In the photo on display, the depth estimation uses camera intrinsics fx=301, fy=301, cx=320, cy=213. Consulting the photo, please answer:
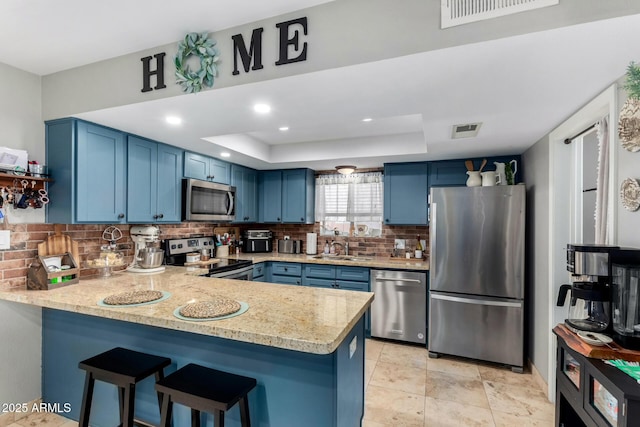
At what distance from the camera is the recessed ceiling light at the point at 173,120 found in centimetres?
221

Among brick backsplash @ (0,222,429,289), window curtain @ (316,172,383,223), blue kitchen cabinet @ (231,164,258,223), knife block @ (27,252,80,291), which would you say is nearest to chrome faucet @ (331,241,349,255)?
brick backsplash @ (0,222,429,289)

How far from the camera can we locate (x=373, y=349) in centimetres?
335

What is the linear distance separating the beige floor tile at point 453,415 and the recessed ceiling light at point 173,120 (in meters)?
2.83

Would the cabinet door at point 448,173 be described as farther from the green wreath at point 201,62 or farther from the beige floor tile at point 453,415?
the green wreath at point 201,62

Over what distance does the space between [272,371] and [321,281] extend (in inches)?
90.1

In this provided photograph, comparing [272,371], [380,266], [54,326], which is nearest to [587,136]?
[380,266]

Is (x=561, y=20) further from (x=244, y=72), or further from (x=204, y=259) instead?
(x=204, y=259)

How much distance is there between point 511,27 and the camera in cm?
119

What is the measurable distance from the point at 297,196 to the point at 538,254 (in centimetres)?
290

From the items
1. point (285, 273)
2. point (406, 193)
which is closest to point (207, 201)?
point (285, 273)

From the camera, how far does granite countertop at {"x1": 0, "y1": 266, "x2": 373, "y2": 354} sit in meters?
1.33

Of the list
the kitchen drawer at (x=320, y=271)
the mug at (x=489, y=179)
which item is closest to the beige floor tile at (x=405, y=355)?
the kitchen drawer at (x=320, y=271)

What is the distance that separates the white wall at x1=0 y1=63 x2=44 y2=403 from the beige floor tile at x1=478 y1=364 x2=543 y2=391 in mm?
3678

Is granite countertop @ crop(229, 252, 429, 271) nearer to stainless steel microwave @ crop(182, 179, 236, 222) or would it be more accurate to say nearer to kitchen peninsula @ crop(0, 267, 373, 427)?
stainless steel microwave @ crop(182, 179, 236, 222)
